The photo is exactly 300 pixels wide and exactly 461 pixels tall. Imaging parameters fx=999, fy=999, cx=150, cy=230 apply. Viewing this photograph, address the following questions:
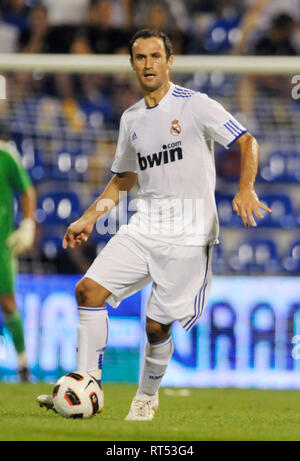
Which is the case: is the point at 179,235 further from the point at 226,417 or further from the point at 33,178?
the point at 33,178

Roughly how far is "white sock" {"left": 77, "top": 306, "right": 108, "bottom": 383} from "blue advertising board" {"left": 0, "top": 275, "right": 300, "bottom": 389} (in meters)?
3.83

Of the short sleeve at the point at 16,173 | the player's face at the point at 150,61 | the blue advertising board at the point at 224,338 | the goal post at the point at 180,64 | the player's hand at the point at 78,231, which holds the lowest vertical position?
the blue advertising board at the point at 224,338

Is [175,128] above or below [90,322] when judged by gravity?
above

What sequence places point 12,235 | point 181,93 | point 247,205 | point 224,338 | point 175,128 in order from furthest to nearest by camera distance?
point 224,338 < point 12,235 < point 181,93 < point 175,128 < point 247,205

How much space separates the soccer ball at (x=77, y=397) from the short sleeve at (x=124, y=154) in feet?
4.15

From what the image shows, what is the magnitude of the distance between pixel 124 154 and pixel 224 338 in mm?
3777

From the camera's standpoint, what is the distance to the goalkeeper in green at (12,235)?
28.3 ft

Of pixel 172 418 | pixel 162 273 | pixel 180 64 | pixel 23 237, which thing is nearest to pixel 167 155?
pixel 162 273

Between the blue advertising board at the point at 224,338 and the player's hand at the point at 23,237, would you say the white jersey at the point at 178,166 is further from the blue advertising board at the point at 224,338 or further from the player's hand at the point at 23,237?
the blue advertising board at the point at 224,338

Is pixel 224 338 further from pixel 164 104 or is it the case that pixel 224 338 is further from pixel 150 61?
pixel 150 61

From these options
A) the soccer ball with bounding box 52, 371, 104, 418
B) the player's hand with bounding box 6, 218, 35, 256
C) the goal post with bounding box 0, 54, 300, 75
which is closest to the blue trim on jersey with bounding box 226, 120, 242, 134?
the soccer ball with bounding box 52, 371, 104, 418

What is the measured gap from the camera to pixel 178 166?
5.29 meters

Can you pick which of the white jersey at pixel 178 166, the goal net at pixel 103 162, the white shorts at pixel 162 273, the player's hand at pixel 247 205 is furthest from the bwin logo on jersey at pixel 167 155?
the goal net at pixel 103 162

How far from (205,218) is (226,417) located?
49.1 inches
